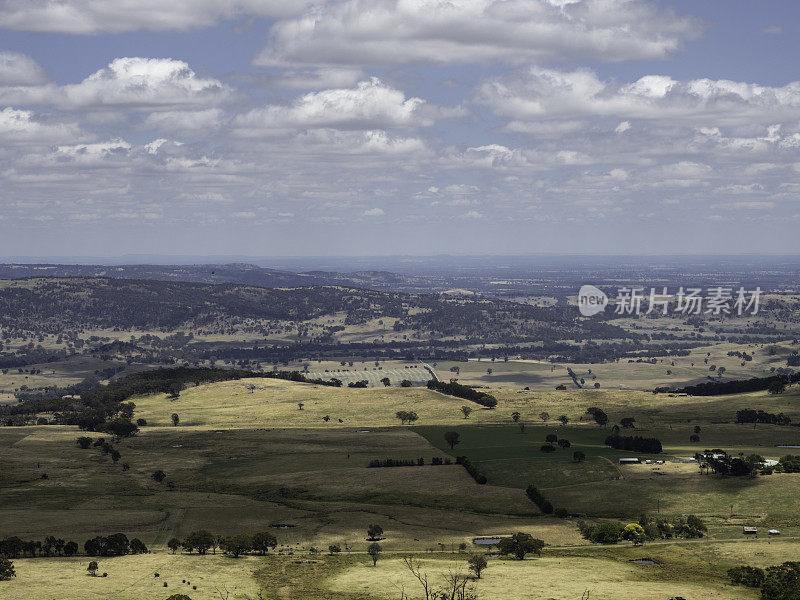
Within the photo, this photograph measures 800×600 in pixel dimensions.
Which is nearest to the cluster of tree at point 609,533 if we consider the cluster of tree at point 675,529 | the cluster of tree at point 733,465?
the cluster of tree at point 675,529

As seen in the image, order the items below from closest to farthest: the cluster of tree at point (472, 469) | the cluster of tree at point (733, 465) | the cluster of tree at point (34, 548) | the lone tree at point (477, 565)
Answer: the lone tree at point (477, 565), the cluster of tree at point (34, 548), the cluster of tree at point (733, 465), the cluster of tree at point (472, 469)

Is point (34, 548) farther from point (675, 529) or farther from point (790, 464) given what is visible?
point (790, 464)

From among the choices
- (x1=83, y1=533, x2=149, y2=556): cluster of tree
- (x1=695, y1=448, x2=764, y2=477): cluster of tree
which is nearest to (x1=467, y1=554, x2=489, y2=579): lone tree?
(x1=83, y1=533, x2=149, y2=556): cluster of tree

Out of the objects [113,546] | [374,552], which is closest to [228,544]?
[113,546]

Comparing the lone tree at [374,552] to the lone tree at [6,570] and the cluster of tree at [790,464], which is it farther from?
the cluster of tree at [790,464]

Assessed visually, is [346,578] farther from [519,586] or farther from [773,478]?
[773,478]

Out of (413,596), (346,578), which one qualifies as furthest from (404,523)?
(413,596)
